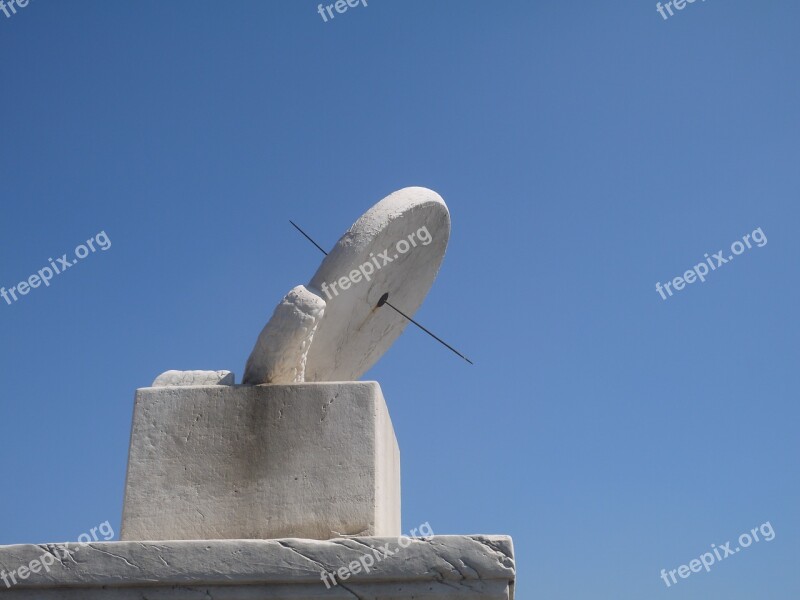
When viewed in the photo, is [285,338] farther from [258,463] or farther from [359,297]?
[359,297]

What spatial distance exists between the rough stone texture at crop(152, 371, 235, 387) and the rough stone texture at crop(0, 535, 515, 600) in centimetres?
105

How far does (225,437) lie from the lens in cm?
429

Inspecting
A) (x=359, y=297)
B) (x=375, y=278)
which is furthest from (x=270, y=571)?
(x=375, y=278)

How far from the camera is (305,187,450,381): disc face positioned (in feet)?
15.7

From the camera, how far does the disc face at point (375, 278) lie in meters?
4.79

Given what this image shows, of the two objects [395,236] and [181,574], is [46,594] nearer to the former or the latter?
[181,574]

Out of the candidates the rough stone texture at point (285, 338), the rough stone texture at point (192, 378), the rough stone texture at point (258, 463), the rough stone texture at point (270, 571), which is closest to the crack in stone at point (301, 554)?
the rough stone texture at point (270, 571)

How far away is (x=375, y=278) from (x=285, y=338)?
3.50ft

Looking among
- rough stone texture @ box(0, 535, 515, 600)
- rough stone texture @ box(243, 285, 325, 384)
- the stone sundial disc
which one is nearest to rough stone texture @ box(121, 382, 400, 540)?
rough stone texture @ box(243, 285, 325, 384)

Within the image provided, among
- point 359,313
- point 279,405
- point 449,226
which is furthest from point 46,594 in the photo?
point 449,226

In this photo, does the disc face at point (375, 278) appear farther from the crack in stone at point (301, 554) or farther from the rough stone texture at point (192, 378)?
the crack in stone at point (301, 554)

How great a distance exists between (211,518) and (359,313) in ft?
5.83

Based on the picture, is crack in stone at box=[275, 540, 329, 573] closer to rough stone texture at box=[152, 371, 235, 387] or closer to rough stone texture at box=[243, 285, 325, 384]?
rough stone texture at box=[243, 285, 325, 384]

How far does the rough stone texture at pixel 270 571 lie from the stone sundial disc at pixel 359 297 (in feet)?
3.45
